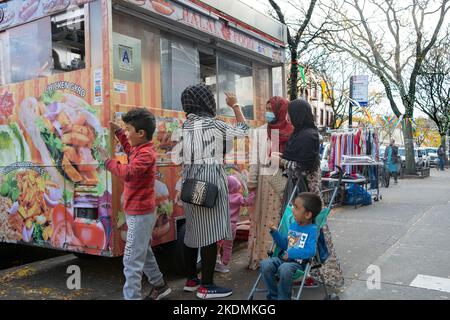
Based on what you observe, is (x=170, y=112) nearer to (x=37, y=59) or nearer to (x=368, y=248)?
(x=37, y=59)

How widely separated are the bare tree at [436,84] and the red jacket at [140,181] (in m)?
20.5

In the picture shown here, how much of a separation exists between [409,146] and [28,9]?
60.7ft

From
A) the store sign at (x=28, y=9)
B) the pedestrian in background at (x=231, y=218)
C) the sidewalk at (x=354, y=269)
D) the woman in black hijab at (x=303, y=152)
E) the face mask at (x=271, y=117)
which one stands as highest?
the store sign at (x=28, y=9)

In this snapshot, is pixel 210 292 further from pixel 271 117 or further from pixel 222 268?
pixel 271 117

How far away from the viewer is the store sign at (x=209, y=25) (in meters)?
4.17

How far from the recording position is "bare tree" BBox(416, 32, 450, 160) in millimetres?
22253

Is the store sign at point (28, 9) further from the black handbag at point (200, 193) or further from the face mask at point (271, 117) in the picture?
the face mask at point (271, 117)

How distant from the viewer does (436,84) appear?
1091 inches

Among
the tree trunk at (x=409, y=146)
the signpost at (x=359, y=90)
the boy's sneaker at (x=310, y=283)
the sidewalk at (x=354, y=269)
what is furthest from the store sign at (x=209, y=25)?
the tree trunk at (x=409, y=146)

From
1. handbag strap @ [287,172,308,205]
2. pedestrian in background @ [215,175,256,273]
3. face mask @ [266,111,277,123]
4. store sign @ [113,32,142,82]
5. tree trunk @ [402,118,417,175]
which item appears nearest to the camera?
handbag strap @ [287,172,308,205]

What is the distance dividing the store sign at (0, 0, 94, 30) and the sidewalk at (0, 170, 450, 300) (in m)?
2.70

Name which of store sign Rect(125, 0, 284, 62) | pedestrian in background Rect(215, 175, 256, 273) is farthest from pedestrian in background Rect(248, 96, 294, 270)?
store sign Rect(125, 0, 284, 62)

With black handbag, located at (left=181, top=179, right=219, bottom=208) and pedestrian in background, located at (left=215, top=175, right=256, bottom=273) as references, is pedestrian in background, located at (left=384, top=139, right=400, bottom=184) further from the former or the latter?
black handbag, located at (left=181, top=179, right=219, bottom=208)
